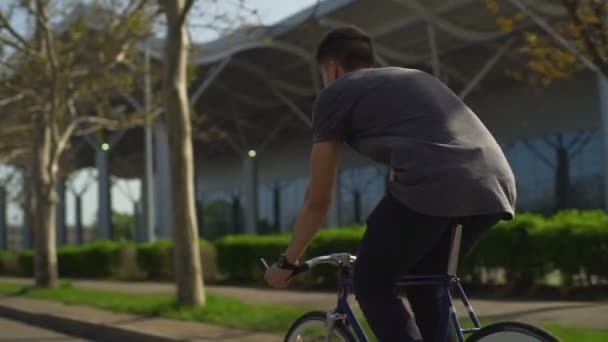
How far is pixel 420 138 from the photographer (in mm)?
3062

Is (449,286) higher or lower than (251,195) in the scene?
lower

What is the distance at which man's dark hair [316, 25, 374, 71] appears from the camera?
11.0 feet

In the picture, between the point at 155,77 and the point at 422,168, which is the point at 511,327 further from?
the point at 155,77

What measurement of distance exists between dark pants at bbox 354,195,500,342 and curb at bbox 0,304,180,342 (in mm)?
5046

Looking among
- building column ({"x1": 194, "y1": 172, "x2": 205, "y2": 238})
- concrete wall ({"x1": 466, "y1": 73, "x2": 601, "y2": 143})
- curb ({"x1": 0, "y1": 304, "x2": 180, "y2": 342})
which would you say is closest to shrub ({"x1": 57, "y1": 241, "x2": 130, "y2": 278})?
curb ({"x1": 0, "y1": 304, "x2": 180, "y2": 342})

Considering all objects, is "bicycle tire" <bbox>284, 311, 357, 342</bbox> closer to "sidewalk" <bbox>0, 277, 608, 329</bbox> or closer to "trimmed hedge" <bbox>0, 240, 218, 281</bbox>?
"sidewalk" <bbox>0, 277, 608, 329</bbox>

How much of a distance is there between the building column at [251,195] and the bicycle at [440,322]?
46.5 m

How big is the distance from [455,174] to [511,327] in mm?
567

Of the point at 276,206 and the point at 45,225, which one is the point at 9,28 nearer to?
the point at 45,225

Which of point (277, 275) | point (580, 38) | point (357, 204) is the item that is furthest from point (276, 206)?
point (277, 275)

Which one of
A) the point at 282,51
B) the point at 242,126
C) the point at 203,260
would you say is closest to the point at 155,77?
the point at 203,260

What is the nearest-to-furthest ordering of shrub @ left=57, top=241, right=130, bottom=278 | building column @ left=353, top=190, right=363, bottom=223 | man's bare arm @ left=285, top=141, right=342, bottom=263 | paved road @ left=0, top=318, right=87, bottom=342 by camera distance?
1. man's bare arm @ left=285, top=141, right=342, bottom=263
2. paved road @ left=0, top=318, right=87, bottom=342
3. shrub @ left=57, top=241, right=130, bottom=278
4. building column @ left=353, top=190, right=363, bottom=223

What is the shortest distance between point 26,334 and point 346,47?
8256 millimetres

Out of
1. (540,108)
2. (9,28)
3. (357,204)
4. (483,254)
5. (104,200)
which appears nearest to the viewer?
(483,254)
